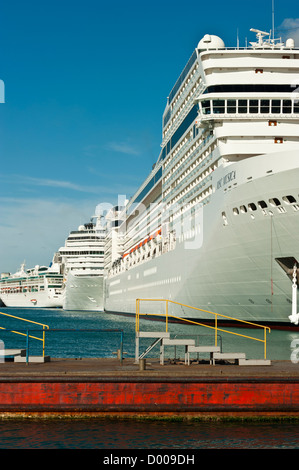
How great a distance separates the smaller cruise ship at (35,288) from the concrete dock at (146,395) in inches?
4849

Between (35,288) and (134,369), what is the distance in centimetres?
13634

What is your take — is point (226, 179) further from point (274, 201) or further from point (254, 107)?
point (254, 107)

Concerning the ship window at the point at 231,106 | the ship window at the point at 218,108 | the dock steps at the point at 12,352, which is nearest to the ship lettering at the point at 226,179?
the ship window at the point at 218,108

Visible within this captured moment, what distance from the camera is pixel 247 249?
105 ft

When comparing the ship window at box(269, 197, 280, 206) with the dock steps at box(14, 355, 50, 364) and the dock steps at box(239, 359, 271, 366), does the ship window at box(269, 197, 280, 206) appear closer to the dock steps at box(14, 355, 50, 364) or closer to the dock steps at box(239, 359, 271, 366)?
the dock steps at box(239, 359, 271, 366)

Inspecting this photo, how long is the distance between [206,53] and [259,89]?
462cm

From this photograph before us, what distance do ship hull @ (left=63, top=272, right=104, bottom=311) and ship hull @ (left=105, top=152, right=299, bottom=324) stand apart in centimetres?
5988

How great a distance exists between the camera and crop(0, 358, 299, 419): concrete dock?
1353cm

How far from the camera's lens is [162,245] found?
5297cm

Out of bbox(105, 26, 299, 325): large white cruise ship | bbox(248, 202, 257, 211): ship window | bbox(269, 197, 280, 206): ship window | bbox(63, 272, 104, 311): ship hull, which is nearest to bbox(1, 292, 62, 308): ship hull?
bbox(63, 272, 104, 311): ship hull

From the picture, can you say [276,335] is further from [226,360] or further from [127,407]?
[127,407]

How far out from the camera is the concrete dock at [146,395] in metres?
13.5
